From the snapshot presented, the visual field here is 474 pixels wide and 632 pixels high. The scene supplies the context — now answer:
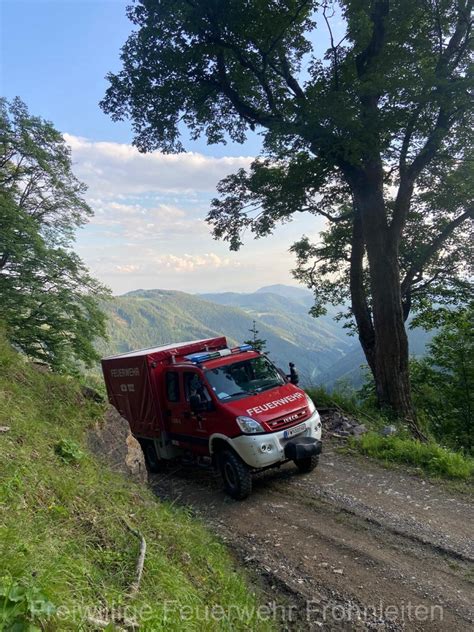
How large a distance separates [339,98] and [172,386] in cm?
742

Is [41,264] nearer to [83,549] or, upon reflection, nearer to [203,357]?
[203,357]

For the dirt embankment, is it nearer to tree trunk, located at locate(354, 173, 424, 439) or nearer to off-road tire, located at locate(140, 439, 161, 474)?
off-road tire, located at locate(140, 439, 161, 474)

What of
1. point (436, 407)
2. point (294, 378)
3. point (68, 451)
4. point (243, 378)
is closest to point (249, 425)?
point (243, 378)

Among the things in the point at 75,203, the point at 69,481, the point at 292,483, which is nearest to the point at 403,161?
the point at 292,483

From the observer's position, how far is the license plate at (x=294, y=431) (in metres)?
7.07

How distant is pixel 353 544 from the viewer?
A: 17.2 feet

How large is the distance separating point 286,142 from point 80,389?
7.41 metres

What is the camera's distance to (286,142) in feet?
32.6

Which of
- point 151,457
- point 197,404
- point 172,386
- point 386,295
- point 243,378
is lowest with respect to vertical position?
point 151,457

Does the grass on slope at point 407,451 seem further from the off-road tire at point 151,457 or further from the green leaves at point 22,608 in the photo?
the green leaves at point 22,608

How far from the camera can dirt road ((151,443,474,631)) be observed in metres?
4.06

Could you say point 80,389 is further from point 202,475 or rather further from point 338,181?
point 338,181

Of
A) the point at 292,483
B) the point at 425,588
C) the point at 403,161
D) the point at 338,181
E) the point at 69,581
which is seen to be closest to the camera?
the point at 69,581

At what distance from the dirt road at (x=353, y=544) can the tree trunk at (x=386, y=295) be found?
12.0ft
